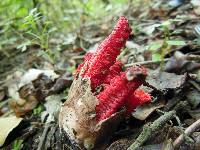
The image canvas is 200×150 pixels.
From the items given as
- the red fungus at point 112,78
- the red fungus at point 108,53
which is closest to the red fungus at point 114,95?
the red fungus at point 112,78

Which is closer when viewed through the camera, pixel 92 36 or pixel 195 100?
pixel 195 100

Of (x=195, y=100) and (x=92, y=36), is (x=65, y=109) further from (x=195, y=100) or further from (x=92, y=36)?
(x=92, y=36)

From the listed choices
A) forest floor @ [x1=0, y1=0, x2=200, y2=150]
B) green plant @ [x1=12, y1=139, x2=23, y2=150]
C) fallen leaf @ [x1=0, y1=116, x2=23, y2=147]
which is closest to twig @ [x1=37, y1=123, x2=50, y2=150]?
forest floor @ [x1=0, y1=0, x2=200, y2=150]

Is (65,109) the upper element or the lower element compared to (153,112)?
upper

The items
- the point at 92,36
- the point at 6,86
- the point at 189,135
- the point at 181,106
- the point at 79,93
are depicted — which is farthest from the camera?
the point at 92,36

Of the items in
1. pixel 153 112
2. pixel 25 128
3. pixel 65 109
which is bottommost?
pixel 25 128

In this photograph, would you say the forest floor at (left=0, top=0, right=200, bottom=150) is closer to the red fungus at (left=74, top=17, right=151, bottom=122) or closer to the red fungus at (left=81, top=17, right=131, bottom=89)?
the red fungus at (left=74, top=17, right=151, bottom=122)

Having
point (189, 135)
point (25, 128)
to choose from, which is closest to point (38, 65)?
point (25, 128)

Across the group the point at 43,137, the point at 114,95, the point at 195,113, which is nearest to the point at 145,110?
the point at 195,113

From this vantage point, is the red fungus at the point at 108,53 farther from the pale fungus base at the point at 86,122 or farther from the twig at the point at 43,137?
the twig at the point at 43,137
